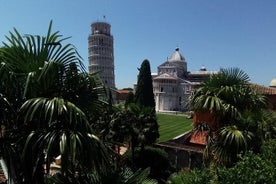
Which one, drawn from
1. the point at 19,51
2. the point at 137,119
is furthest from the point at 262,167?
the point at 137,119

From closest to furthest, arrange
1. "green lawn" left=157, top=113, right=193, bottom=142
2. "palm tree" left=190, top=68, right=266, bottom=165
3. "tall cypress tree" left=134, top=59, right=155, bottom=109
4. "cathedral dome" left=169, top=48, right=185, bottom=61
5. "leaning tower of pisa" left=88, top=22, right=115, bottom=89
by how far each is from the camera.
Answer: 1. "palm tree" left=190, top=68, right=266, bottom=165
2. "tall cypress tree" left=134, top=59, right=155, bottom=109
3. "green lawn" left=157, top=113, right=193, bottom=142
4. "leaning tower of pisa" left=88, top=22, right=115, bottom=89
5. "cathedral dome" left=169, top=48, right=185, bottom=61

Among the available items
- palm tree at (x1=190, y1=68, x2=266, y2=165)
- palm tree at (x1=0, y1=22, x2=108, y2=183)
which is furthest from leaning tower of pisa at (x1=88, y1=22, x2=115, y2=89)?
palm tree at (x1=0, y1=22, x2=108, y2=183)

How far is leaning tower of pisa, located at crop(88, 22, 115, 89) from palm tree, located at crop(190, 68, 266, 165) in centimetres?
9590

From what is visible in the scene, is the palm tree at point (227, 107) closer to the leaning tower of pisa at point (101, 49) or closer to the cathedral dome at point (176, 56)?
the leaning tower of pisa at point (101, 49)

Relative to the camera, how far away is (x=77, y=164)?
431cm

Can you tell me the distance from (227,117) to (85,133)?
620 centimetres

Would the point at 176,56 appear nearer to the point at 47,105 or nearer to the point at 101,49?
the point at 101,49

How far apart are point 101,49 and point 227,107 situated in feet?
326

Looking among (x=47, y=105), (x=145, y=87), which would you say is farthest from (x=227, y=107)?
(x=145, y=87)

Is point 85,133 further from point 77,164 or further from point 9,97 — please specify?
point 9,97

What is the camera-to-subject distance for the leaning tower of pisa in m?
105

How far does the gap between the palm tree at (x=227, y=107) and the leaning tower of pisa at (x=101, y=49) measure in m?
95.9

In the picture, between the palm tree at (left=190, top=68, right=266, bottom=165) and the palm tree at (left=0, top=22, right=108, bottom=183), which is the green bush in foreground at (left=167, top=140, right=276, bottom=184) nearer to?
the palm tree at (left=0, top=22, right=108, bottom=183)

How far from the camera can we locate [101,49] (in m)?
→ 106
